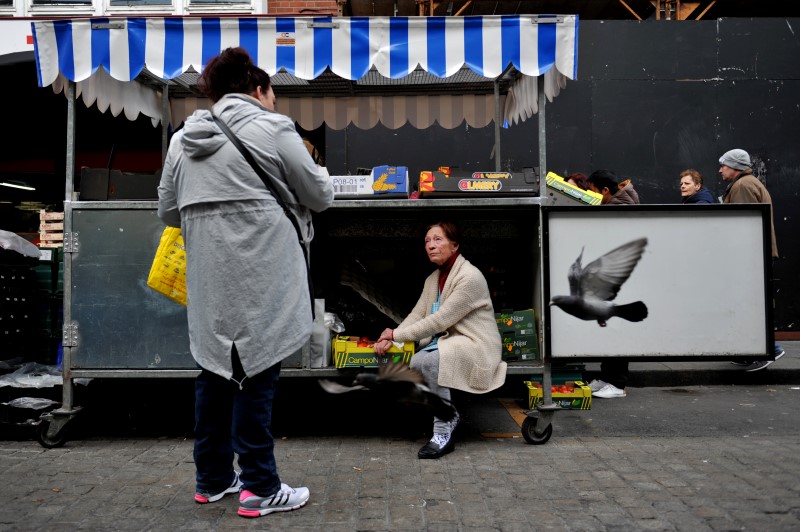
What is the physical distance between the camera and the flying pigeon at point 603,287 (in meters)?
4.73

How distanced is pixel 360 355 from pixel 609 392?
9.52 feet

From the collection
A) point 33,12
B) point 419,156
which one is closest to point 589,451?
point 419,156

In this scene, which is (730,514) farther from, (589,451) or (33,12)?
(33,12)

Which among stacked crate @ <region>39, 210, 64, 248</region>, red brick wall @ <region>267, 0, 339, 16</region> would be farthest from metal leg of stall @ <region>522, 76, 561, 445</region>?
red brick wall @ <region>267, 0, 339, 16</region>

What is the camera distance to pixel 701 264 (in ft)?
15.6

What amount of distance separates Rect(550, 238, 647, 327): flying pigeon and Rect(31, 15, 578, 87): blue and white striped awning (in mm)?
1190

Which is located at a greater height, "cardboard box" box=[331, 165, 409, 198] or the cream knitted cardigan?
"cardboard box" box=[331, 165, 409, 198]

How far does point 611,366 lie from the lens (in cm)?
671

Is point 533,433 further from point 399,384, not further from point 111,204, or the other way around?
point 111,204

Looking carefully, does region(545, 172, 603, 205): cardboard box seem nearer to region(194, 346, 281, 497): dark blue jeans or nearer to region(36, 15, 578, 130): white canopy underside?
region(36, 15, 578, 130): white canopy underside

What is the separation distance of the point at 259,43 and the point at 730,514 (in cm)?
371

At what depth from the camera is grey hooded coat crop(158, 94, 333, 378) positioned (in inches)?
130

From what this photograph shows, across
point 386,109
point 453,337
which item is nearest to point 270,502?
point 453,337

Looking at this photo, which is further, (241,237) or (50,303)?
(50,303)
